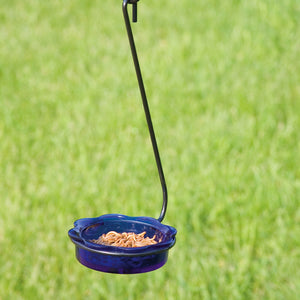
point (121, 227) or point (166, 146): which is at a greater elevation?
point (121, 227)

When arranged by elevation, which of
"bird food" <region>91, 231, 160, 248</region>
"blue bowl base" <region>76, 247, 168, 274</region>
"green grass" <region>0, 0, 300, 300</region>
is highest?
"blue bowl base" <region>76, 247, 168, 274</region>

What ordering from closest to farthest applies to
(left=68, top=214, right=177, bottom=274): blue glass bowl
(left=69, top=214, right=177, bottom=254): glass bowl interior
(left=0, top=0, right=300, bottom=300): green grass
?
(left=68, top=214, right=177, bottom=274): blue glass bowl → (left=69, top=214, right=177, bottom=254): glass bowl interior → (left=0, top=0, right=300, bottom=300): green grass

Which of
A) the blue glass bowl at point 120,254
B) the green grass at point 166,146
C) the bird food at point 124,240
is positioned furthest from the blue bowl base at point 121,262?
the green grass at point 166,146

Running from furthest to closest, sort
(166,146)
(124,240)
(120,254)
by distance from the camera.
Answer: (166,146) → (124,240) → (120,254)

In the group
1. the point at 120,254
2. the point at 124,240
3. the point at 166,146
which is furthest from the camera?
the point at 166,146

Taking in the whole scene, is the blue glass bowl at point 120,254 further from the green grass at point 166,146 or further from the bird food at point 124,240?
the green grass at point 166,146

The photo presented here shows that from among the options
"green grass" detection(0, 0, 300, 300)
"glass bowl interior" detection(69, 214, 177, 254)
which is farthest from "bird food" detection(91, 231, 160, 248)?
"green grass" detection(0, 0, 300, 300)

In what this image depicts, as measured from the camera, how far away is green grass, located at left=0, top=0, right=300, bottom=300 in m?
2.73

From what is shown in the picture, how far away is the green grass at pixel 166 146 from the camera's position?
8.95 feet

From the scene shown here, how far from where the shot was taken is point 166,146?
11.8 ft

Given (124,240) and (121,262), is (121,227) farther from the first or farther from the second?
(121,262)

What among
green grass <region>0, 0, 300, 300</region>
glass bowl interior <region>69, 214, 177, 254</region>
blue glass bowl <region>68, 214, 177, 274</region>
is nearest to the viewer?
blue glass bowl <region>68, 214, 177, 274</region>

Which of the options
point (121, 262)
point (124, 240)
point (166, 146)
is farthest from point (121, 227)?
point (166, 146)

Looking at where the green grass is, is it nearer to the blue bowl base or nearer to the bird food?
the bird food
